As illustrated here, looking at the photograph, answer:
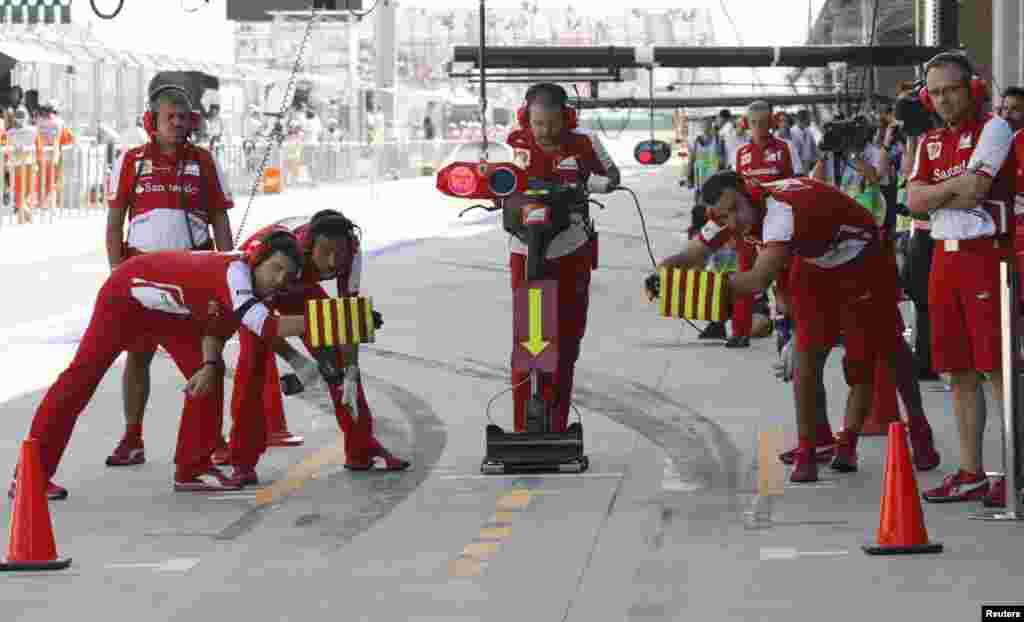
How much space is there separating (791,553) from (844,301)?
2299 mm

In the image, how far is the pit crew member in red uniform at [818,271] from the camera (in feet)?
32.8

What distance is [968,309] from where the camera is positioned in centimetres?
933

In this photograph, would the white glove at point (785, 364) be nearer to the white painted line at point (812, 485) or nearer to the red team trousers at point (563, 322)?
the red team trousers at point (563, 322)

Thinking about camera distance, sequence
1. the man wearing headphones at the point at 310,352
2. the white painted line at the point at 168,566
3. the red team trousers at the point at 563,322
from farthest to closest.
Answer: the red team trousers at the point at 563,322, the man wearing headphones at the point at 310,352, the white painted line at the point at 168,566

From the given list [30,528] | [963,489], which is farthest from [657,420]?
[30,528]

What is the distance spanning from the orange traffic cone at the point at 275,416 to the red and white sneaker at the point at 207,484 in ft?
4.76

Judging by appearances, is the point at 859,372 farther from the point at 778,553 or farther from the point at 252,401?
the point at 252,401

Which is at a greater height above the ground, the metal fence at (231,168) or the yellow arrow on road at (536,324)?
the metal fence at (231,168)

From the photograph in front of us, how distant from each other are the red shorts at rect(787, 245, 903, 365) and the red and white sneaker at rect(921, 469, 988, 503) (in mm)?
1164

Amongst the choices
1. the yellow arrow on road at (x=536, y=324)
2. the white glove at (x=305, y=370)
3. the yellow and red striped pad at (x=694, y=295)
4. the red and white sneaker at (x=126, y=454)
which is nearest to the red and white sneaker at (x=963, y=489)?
the yellow and red striped pad at (x=694, y=295)

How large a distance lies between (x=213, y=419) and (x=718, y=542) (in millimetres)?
2705

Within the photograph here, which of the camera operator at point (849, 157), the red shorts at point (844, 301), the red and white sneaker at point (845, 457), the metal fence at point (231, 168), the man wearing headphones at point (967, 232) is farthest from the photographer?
the metal fence at point (231, 168)

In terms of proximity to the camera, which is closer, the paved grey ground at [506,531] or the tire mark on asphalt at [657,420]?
the paved grey ground at [506,531]

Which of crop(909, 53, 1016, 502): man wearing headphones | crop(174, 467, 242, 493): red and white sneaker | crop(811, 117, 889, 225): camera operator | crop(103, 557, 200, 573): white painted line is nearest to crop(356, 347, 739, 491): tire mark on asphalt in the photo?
crop(909, 53, 1016, 502): man wearing headphones
